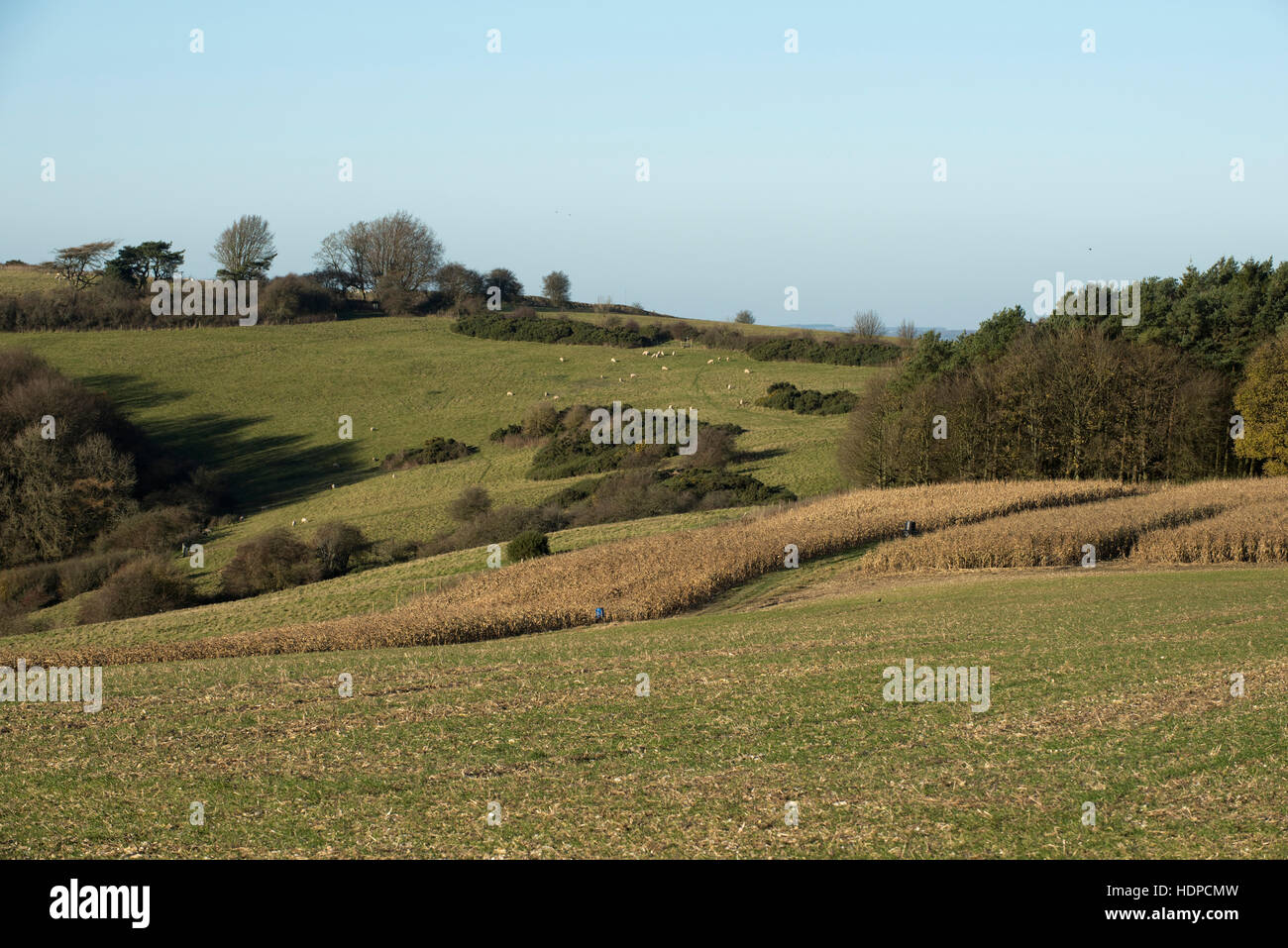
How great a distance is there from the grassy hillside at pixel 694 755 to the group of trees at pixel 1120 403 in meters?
34.0

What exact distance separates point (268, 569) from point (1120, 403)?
40.7 metres

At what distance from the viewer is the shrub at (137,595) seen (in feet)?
123

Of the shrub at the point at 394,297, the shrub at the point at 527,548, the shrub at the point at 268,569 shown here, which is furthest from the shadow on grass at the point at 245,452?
the shrub at the point at 394,297

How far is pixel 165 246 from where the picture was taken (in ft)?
339

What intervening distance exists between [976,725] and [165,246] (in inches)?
4315

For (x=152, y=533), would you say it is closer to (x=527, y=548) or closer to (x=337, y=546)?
(x=337, y=546)

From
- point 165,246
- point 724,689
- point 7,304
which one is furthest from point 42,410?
point 724,689

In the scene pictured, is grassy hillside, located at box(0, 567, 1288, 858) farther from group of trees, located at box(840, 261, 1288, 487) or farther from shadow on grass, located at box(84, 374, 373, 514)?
shadow on grass, located at box(84, 374, 373, 514)

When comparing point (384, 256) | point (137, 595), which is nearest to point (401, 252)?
point (384, 256)

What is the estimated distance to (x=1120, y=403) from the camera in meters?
49.0

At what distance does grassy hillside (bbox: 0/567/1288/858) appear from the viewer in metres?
8.02

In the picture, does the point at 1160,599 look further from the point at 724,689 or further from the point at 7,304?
the point at 7,304

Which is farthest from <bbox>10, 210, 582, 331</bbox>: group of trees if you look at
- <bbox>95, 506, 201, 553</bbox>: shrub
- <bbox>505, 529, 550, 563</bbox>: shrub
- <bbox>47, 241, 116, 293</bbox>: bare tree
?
<bbox>505, 529, 550, 563</bbox>: shrub
